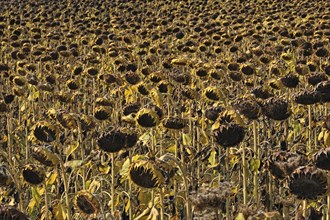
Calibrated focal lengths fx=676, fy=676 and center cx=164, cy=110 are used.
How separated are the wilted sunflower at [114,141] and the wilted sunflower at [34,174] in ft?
1.10

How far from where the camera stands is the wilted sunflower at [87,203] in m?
3.15

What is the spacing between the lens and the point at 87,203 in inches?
126

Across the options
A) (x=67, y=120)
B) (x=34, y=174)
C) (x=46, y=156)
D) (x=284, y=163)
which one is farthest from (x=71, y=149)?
(x=284, y=163)

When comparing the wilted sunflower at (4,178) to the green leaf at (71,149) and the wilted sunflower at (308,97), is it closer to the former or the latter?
the green leaf at (71,149)

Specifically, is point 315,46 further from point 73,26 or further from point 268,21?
point 73,26

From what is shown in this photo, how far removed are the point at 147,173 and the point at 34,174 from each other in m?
0.77

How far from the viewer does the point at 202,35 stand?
14062 millimetres

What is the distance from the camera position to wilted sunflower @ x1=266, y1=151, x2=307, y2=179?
9.84ft

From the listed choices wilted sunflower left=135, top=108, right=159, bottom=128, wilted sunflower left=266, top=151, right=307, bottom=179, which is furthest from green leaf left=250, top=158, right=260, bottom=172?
wilted sunflower left=266, top=151, right=307, bottom=179

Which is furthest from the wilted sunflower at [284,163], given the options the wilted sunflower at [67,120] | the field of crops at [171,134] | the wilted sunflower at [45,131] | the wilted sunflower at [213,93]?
the wilted sunflower at [213,93]

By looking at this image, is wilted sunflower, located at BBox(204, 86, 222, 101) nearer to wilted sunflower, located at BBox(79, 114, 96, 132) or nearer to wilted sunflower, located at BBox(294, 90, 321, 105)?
wilted sunflower, located at BBox(294, 90, 321, 105)

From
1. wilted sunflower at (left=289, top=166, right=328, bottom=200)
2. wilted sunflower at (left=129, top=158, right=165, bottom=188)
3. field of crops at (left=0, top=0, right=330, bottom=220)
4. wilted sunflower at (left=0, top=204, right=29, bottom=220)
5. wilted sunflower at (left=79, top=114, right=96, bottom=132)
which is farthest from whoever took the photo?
wilted sunflower at (left=79, top=114, right=96, bottom=132)

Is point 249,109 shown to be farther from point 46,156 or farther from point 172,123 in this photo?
point 46,156

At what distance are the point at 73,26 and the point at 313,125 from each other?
12.8 m
